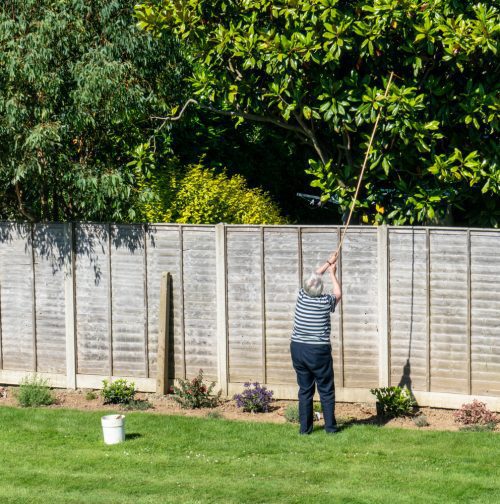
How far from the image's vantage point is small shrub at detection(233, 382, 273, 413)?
13773 millimetres

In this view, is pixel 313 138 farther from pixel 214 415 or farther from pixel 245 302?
pixel 214 415

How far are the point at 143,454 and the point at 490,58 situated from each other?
6472 mm

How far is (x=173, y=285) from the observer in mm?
14570

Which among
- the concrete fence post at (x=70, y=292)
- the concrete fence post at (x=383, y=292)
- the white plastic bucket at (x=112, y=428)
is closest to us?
the white plastic bucket at (x=112, y=428)

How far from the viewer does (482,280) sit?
1315 cm

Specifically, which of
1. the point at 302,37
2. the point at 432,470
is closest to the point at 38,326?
the point at 302,37

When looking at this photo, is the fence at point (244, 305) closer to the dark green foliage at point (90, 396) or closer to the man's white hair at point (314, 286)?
the dark green foliage at point (90, 396)

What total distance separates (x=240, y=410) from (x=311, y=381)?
1.58 metres

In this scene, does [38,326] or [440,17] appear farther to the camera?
[38,326]

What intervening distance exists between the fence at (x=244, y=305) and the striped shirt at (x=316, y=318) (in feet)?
4.22

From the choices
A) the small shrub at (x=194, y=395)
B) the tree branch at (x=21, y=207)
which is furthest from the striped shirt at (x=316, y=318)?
the tree branch at (x=21, y=207)

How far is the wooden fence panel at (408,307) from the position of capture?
44.2 feet

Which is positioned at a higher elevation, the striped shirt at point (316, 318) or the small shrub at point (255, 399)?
the striped shirt at point (316, 318)

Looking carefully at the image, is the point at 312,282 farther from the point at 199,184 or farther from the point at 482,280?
the point at 199,184
